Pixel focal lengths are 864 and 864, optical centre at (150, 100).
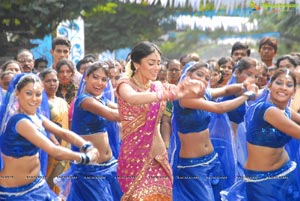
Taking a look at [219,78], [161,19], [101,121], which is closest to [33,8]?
[219,78]

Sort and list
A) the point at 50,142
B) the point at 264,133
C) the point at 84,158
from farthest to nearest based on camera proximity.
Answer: the point at 264,133 < the point at 50,142 < the point at 84,158

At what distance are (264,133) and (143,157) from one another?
3.48ft

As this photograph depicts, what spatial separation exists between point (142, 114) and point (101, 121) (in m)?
1.03

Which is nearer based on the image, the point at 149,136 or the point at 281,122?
the point at 281,122

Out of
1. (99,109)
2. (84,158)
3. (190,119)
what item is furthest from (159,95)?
(190,119)

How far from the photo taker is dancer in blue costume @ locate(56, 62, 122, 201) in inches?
328

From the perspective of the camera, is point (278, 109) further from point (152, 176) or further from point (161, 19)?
point (161, 19)

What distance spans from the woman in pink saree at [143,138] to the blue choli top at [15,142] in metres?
0.87

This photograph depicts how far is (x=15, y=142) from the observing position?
22.5 feet

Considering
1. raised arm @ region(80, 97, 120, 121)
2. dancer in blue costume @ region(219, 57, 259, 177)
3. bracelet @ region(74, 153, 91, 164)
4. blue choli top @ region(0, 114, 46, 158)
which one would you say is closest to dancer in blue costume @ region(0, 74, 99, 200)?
blue choli top @ region(0, 114, 46, 158)

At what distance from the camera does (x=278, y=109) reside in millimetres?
7367

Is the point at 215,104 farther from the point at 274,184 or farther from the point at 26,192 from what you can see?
the point at 26,192

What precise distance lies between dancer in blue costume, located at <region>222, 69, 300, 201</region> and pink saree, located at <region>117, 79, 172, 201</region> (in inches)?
30.2

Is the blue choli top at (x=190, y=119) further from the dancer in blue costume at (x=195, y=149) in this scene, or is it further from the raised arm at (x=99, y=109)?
the raised arm at (x=99, y=109)
